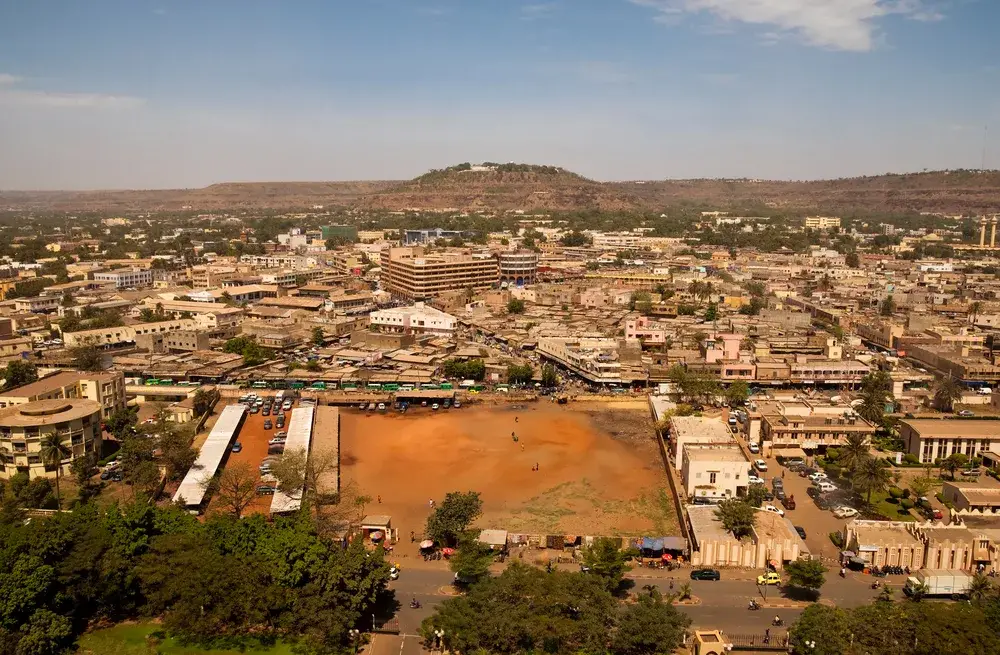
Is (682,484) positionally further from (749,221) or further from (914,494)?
(749,221)

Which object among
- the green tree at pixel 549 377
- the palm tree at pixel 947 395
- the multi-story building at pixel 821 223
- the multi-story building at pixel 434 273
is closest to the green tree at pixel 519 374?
the green tree at pixel 549 377

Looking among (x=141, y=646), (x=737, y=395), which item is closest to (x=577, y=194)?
(x=737, y=395)

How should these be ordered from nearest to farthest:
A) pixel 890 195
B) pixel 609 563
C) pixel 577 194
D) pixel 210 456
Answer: pixel 609 563 < pixel 210 456 < pixel 577 194 < pixel 890 195

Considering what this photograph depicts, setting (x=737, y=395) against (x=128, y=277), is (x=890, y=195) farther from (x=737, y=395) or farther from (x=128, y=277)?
(x=128, y=277)

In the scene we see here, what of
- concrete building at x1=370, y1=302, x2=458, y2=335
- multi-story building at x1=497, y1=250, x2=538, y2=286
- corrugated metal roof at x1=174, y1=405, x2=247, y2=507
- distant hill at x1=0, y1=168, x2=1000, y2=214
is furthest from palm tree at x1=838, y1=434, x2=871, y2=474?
distant hill at x1=0, y1=168, x2=1000, y2=214

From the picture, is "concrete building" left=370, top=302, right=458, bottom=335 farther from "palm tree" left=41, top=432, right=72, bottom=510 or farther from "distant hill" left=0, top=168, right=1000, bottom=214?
"distant hill" left=0, top=168, right=1000, bottom=214

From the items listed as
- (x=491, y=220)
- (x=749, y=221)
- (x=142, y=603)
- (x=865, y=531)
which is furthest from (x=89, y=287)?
(x=749, y=221)

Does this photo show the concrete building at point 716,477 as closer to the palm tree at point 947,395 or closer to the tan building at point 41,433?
the palm tree at point 947,395
